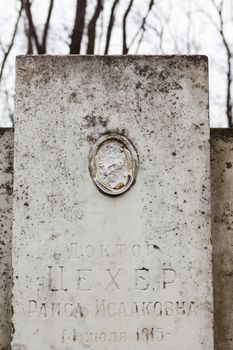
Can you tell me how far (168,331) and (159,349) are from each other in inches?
5.4

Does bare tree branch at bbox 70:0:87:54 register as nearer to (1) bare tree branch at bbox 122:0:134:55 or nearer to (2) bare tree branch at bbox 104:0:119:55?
(2) bare tree branch at bbox 104:0:119:55

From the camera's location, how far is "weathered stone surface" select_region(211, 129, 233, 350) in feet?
20.0

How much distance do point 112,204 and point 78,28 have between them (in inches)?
271

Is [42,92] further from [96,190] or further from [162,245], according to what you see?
[162,245]

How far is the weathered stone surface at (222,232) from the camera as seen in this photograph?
6.08 m

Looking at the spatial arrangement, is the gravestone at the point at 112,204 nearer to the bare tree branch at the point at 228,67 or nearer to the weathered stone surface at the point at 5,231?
the weathered stone surface at the point at 5,231

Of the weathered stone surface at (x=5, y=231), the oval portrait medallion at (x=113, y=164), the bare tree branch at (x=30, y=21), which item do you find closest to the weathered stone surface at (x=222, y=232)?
the oval portrait medallion at (x=113, y=164)

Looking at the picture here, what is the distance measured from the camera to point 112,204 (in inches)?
225

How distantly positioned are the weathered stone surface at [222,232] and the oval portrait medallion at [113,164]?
32.0 inches

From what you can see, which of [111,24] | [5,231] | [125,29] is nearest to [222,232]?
[5,231]

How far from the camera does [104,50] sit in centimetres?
1416

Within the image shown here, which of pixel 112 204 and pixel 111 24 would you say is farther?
pixel 111 24

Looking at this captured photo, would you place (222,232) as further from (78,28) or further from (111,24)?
(111,24)

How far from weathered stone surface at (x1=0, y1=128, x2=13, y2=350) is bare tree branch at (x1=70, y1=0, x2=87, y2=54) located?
5.81 meters
